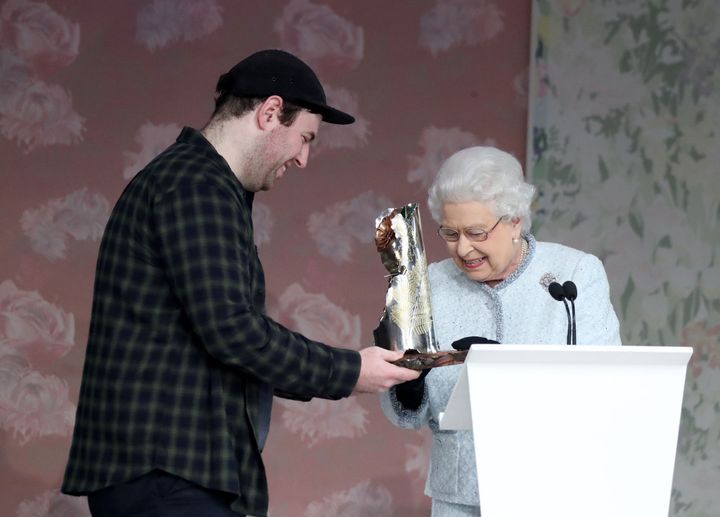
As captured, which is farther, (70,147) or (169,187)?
(70,147)

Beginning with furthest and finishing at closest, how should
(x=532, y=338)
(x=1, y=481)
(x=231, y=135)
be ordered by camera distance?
(x=1, y=481) → (x=532, y=338) → (x=231, y=135)

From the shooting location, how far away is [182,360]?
6.12 feet

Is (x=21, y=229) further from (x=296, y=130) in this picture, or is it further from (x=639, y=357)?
(x=639, y=357)

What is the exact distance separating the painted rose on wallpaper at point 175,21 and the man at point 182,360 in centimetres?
196

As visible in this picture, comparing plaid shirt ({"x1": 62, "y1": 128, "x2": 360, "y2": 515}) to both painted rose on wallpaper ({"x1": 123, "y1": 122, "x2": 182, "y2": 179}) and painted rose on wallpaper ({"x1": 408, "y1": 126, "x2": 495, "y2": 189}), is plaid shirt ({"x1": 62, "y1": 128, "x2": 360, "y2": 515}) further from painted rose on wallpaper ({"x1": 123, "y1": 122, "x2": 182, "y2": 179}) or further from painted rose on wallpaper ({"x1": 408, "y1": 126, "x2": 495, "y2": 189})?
painted rose on wallpaper ({"x1": 408, "y1": 126, "x2": 495, "y2": 189})

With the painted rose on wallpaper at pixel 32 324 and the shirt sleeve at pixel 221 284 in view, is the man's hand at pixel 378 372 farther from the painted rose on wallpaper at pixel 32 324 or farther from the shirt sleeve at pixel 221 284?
the painted rose on wallpaper at pixel 32 324

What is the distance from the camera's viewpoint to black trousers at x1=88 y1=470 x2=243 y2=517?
183cm

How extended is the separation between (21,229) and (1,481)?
33.6 inches

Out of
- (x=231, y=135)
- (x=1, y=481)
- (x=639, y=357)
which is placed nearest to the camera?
(x=639, y=357)

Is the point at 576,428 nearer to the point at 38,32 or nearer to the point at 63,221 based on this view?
the point at 63,221

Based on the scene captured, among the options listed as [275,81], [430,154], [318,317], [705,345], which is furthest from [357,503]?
[275,81]

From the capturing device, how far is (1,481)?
371 centimetres

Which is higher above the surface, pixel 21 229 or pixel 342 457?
pixel 21 229

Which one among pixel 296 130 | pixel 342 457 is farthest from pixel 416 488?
pixel 296 130
